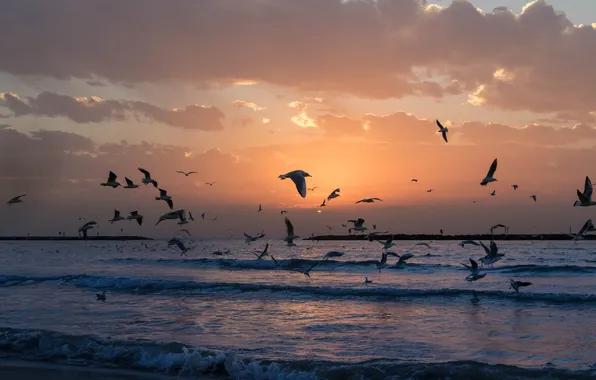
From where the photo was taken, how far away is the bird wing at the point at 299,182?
11.1m

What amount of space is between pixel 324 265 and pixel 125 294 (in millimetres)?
22737

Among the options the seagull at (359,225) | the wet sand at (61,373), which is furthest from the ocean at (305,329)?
the seagull at (359,225)

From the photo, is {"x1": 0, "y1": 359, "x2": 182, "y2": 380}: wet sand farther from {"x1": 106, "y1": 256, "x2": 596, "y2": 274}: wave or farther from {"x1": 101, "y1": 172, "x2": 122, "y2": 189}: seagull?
{"x1": 106, "y1": 256, "x2": 596, "y2": 274}: wave

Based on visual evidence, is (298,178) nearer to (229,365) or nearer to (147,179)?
(229,365)

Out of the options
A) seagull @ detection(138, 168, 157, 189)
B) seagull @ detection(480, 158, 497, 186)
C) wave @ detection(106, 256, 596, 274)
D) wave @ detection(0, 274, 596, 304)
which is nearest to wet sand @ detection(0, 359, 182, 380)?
seagull @ detection(138, 168, 157, 189)

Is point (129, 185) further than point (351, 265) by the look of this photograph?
No

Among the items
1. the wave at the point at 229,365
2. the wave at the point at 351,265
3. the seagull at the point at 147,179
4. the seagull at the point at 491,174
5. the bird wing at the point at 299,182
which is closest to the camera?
the wave at the point at 229,365

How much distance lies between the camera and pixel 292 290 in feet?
85.9

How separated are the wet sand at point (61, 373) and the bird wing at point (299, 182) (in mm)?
4368

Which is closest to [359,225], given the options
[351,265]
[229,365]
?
[229,365]

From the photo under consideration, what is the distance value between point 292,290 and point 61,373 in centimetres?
1554

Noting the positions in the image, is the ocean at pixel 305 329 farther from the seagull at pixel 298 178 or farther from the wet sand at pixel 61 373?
the seagull at pixel 298 178

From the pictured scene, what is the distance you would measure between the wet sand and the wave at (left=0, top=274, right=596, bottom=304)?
43.7 ft

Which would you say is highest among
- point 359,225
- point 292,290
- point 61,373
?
point 359,225
